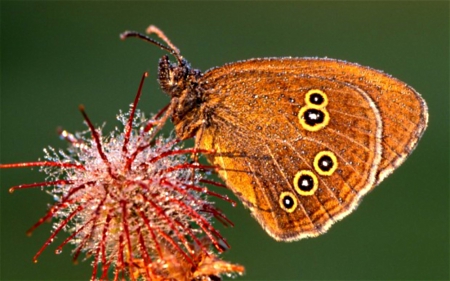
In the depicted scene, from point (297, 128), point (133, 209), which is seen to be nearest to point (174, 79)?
point (297, 128)

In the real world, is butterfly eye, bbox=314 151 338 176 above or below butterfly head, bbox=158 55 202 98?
below

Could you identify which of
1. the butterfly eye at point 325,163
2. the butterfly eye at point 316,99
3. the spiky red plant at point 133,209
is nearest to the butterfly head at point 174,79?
the spiky red plant at point 133,209

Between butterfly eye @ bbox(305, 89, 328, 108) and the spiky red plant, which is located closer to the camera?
the spiky red plant

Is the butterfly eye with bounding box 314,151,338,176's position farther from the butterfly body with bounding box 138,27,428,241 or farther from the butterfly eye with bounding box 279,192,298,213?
the butterfly eye with bounding box 279,192,298,213

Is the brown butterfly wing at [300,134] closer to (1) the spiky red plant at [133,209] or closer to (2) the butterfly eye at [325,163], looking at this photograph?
(2) the butterfly eye at [325,163]

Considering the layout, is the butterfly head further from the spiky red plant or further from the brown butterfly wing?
the spiky red plant

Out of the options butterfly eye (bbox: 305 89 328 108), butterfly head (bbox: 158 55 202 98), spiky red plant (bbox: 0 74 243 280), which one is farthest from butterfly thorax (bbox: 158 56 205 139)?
butterfly eye (bbox: 305 89 328 108)

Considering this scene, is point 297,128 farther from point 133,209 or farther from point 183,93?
point 133,209

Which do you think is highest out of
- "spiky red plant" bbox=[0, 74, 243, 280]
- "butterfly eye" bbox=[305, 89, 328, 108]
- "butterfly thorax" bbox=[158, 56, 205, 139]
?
"butterfly thorax" bbox=[158, 56, 205, 139]
